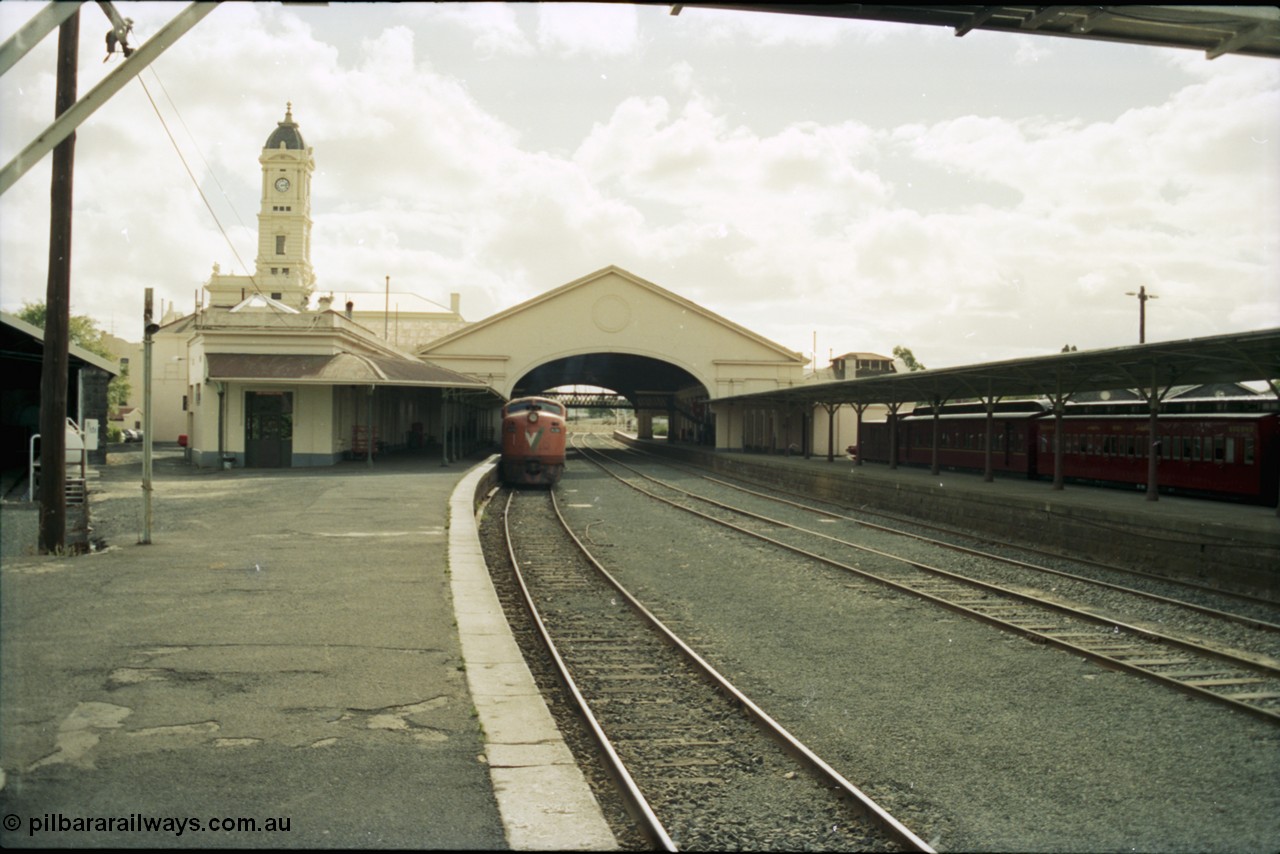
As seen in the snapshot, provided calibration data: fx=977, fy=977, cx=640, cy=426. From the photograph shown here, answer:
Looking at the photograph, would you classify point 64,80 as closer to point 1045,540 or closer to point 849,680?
point 849,680

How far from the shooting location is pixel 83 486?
52.7ft

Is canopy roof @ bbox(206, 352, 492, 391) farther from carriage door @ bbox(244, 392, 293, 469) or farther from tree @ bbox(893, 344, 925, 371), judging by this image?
tree @ bbox(893, 344, 925, 371)

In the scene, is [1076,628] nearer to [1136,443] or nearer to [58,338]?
[58,338]

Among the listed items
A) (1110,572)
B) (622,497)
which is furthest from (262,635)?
(622,497)

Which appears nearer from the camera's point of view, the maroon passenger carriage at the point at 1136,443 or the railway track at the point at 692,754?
the railway track at the point at 692,754

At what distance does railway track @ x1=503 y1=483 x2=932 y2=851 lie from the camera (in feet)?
16.0

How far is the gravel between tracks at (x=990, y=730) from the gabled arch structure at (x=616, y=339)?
117ft

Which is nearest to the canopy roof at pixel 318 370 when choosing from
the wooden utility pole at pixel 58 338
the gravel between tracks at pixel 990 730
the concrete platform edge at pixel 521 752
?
the wooden utility pole at pixel 58 338

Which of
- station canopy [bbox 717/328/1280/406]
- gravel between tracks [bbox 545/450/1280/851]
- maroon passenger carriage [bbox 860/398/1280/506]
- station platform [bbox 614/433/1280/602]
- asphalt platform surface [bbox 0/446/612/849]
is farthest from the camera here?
maroon passenger carriage [bbox 860/398/1280/506]

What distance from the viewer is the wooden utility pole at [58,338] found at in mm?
11773

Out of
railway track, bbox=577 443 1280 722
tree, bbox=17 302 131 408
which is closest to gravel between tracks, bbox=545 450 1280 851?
railway track, bbox=577 443 1280 722

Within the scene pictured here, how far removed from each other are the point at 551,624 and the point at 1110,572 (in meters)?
8.86

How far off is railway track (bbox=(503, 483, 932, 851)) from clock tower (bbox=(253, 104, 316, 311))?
70.6m

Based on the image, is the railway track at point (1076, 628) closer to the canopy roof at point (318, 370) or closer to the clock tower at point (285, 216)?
the canopy roof at point (318, 370)
